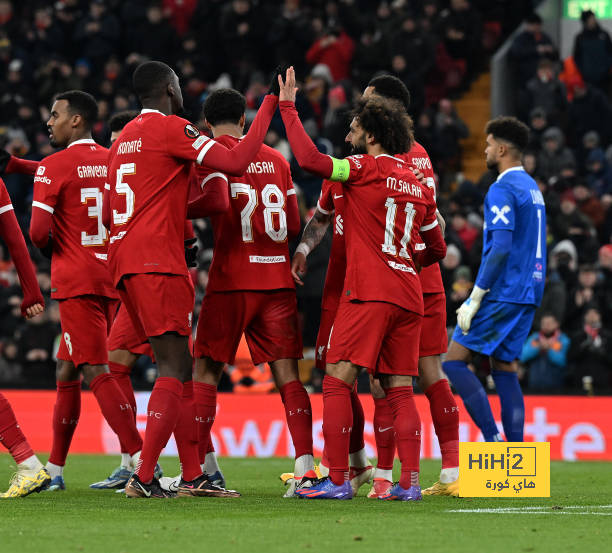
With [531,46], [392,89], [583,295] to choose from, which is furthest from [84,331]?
[531,46]

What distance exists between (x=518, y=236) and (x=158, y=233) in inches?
115

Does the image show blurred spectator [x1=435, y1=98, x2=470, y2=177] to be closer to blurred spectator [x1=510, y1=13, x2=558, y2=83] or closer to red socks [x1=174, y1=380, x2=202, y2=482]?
blurred spectator [x1=510, y1=13, x2=558, y2=83]

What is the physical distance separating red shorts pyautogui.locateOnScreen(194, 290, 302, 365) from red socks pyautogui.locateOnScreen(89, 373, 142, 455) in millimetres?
664

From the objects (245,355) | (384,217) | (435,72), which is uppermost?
(435,72)

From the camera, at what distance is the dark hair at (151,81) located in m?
7.41

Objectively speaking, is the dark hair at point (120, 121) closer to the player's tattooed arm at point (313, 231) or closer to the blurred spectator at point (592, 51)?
the player's tattooed arm at point (313, 231)

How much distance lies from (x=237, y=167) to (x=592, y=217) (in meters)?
9.84

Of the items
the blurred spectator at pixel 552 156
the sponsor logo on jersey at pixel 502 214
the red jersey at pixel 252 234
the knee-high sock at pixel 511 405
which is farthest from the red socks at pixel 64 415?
the blurred spectator at pixel 552 156

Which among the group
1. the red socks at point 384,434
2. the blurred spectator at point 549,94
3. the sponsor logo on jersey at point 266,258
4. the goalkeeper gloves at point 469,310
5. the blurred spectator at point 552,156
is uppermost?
the blurred spectator at point 549,94

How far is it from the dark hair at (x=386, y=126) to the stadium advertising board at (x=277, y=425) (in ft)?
19.2

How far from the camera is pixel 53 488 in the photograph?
829cm

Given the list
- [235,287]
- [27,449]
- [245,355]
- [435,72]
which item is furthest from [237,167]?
[435,72]

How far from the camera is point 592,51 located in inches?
706

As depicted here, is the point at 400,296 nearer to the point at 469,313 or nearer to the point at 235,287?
the point at 235,287
